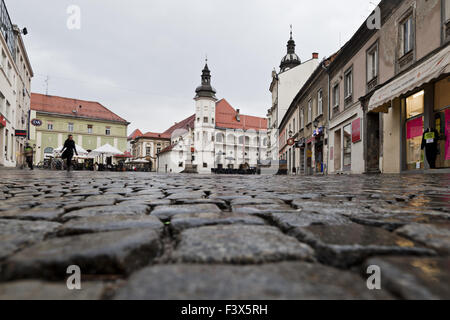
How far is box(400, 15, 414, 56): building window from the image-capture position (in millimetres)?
9862

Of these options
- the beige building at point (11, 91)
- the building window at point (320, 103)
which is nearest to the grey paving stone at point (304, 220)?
the building window at point (320, 103)

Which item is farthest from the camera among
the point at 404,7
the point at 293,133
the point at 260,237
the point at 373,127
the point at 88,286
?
the point at 293,133

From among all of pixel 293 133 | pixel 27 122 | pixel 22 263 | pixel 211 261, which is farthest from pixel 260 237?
pixel 27 122

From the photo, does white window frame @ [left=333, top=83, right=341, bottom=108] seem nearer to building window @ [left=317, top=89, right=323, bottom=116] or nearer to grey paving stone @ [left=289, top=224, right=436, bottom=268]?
building window @ [left=317, top=89, right=323, bottom=116]

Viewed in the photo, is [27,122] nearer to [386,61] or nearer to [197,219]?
[386,61]

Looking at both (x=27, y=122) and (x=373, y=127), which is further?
(x=27, y=122)

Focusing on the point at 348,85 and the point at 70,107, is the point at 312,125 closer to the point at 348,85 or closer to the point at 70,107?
the point at 348,85

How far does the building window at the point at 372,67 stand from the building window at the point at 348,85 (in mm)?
1693

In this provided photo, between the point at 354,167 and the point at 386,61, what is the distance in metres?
4.62

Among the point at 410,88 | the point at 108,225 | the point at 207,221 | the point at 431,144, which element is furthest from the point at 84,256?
the point at 431,144

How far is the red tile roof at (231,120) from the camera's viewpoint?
213 ft

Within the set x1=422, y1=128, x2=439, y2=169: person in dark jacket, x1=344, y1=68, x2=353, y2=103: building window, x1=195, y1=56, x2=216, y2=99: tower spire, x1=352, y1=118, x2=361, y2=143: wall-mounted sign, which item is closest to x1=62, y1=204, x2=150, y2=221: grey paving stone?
x1=422, y1=128, x2=439, y2=169: person in dark jacket
